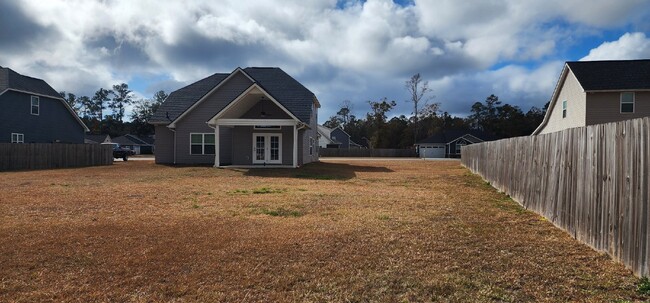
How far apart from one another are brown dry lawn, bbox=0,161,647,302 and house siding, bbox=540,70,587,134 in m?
19.8

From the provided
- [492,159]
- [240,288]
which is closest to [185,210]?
[240,288]

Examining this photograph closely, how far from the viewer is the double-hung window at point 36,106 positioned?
97.4 ft

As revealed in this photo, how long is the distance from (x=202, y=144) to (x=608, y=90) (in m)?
24.4

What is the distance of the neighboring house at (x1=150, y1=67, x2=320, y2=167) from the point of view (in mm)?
22828

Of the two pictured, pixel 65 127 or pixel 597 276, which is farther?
pixel 65 127

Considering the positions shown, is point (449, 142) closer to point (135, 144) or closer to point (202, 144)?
point (202, 144)

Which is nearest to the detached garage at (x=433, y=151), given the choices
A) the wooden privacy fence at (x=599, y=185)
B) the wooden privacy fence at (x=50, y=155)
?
the wooden privacy fence at (x=50, y=155)

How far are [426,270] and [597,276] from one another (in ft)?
5.78

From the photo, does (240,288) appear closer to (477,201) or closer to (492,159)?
(477,201)

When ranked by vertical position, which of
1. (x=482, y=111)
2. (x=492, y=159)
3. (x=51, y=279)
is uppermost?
(x=482, y=111)

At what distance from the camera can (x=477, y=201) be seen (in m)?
10.3

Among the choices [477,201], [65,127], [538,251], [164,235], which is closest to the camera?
[538,251]

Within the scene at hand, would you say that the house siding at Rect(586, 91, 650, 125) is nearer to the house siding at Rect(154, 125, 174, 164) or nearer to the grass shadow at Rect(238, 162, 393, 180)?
the grass shadow at Rect(238, 162, 393, 180)

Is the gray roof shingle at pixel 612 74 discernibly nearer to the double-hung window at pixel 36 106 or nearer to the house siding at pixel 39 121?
the house siding at pixel 39 121
